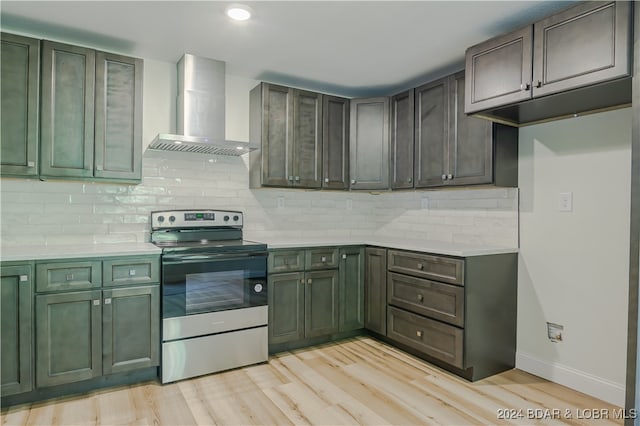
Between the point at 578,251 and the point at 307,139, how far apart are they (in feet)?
7.60

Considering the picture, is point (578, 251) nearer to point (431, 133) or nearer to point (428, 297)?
point (428, 297)

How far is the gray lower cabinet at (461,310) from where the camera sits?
2.80 m

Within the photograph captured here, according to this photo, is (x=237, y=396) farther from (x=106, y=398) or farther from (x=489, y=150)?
(x=489, y=150)

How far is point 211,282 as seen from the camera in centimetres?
292

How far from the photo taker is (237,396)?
2564 millimetres

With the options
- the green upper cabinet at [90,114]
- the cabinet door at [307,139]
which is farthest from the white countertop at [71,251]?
the cabinet door at [307,139]

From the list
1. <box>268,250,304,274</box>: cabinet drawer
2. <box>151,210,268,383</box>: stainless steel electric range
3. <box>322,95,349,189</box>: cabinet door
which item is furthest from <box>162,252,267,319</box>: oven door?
<box>322,95,349,189</box>: cabinet door

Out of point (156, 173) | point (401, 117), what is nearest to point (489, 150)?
point (401, 117)

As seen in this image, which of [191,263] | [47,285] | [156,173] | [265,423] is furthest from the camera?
[156,173]

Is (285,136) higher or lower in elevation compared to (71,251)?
higher

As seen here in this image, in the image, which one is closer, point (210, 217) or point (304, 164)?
point (210, 217)

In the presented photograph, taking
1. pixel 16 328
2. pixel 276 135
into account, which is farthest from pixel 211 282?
pixel 276 135

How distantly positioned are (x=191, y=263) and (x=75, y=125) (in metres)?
1.23

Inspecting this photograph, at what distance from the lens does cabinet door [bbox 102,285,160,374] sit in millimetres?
2602
